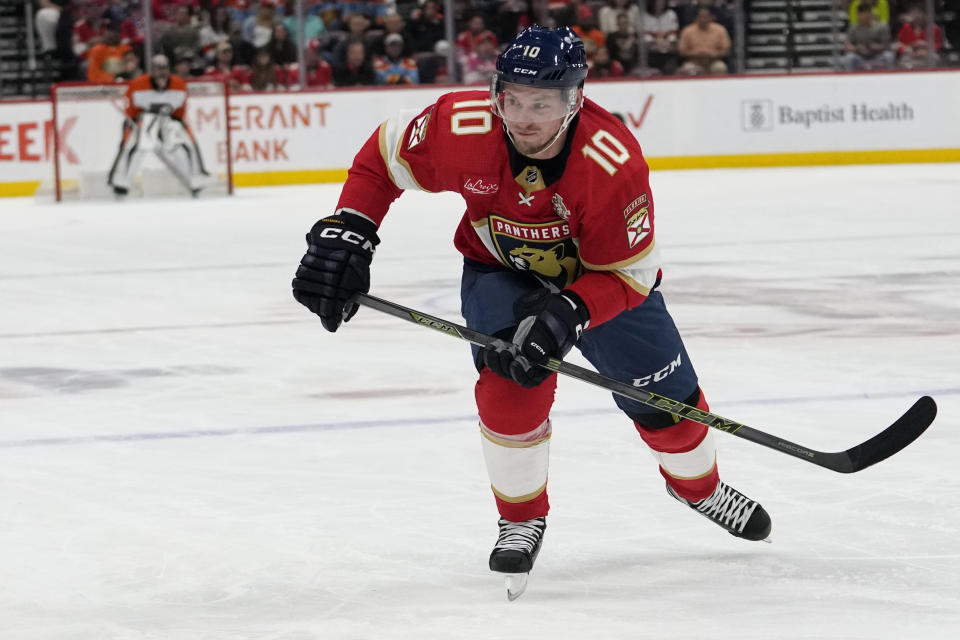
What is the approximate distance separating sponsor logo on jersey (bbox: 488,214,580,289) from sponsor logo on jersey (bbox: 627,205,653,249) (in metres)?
0.11

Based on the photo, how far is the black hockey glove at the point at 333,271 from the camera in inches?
88.3

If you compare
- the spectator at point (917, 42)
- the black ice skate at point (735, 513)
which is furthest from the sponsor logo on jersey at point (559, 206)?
the spectator at point (917, 42)

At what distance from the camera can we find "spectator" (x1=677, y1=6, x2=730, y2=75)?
11570 mm

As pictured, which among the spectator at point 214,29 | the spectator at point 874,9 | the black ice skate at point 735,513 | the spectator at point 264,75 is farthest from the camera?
the spectator at point 874,9

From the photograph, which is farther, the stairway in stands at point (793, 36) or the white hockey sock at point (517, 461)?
the stairway in stands at point (793, 36)

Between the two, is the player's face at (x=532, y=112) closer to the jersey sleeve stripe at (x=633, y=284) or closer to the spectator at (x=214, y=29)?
the jersey sleeve stripe at (x=633, y=284)

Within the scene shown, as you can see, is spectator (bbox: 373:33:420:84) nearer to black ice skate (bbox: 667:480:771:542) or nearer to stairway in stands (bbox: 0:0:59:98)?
stairway in stands (bbox: 0:0:59:98)

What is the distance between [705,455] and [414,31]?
9502 mm

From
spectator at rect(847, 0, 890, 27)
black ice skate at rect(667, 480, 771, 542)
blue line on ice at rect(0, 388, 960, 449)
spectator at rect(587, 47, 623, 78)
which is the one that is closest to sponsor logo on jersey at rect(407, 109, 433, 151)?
black ice skate at rect(667, 480, 771, 542)

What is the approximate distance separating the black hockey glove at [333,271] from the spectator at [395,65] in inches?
365

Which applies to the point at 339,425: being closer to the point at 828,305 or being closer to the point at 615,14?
the point at 828,305

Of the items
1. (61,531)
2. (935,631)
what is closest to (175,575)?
(61,531)

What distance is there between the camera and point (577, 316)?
2168mm

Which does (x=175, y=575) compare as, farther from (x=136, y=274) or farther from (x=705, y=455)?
(x=136, y=274)
